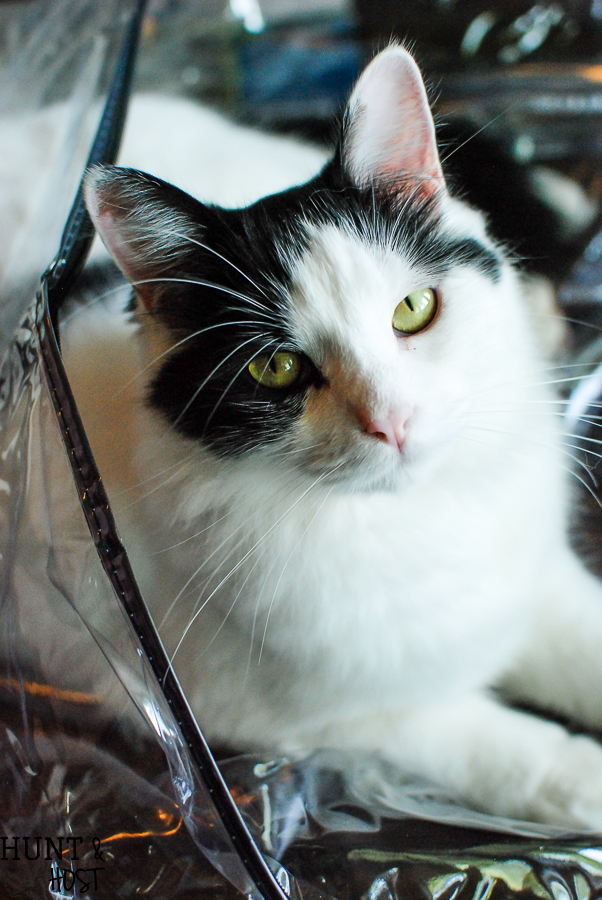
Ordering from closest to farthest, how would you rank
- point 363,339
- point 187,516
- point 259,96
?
point 363,339
point 187,516
point 259,96

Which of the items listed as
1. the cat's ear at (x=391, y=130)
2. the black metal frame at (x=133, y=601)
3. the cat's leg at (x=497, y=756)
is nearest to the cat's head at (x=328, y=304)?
the cat's ear at (x=391, y=130)

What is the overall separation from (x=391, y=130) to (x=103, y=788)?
0.74 metres

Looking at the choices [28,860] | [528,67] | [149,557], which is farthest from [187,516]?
[528,67]

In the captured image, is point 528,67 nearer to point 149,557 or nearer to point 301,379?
point 301,379

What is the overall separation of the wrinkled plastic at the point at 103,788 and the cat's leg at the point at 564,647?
0.82ft

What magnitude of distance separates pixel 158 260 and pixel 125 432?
21 cm

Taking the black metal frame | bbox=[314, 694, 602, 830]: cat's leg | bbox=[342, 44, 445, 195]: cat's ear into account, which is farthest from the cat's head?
bbox=[314, 694, 602, 830]: cat's leg

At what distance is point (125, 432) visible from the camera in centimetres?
70

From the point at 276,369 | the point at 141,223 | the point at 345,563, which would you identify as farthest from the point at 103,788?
the point at 141,223

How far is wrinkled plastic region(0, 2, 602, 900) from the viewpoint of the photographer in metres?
0.54

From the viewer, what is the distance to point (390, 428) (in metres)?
0.53

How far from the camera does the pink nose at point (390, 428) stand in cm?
53

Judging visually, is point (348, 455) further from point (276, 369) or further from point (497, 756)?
point (497, 756)

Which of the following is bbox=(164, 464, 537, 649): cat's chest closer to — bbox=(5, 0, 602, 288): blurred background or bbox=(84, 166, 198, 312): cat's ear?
bbox=(84, 166, 198, 312): cat's ear
